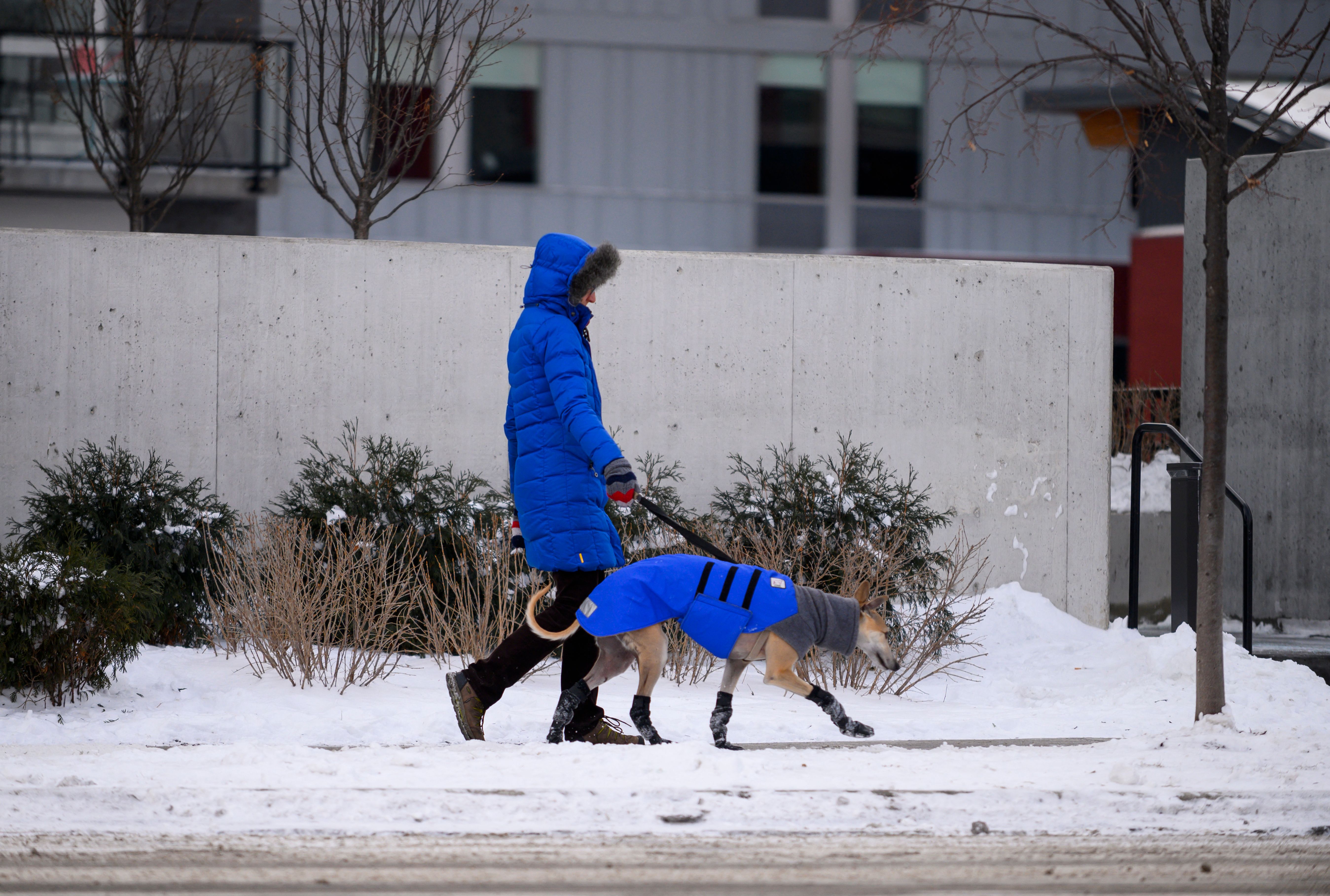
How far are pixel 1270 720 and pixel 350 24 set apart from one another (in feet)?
25.2

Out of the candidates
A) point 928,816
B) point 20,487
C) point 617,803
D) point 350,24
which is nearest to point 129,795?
point 617,803

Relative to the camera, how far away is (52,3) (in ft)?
33.7

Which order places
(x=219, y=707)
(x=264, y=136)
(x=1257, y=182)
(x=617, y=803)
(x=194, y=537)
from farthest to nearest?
(x=264, y=136) → (x=194, y=537) → (x=219, y=707) → (x=1257, y=182) → (x=617, y=803)

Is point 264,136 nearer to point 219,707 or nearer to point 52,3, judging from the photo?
point 52,3

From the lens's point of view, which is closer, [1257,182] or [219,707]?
[1257,182]

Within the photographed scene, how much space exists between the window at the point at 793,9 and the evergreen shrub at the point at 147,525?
17.4m

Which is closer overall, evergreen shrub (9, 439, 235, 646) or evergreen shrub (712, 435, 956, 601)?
evergreen shrub (9, 439, 235, 646)

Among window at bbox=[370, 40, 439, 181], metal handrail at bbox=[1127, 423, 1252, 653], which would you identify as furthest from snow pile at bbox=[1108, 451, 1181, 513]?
window at bbox=[370, 40, 439, 181]

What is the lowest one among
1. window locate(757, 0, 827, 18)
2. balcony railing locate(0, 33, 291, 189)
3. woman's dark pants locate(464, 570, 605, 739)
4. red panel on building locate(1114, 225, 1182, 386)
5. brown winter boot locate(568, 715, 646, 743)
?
brown winter boot locate(568, 715, 646, 743)

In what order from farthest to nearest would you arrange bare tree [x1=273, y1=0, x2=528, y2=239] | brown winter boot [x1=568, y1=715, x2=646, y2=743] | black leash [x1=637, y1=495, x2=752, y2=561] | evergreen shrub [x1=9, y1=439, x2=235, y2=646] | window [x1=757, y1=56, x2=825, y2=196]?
window [x1=757, y1=56, x2=825, y2=196], bare tree [x1=273, y1=0, x2=528, y2=239], evergreen shrub [x1=9, y1=439, x2=235, y2=646], brown winter boot [x1=568, y1=715, x2=646, y2=743], black leash [x1=637, y1=495, x2=752, y2=561]

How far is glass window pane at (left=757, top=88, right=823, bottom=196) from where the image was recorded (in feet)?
75.2

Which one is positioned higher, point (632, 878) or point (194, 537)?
point (194, 537)

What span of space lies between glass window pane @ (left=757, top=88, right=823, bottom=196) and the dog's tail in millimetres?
18538

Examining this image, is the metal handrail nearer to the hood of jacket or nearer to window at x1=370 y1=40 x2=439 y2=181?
the hood of jacket
